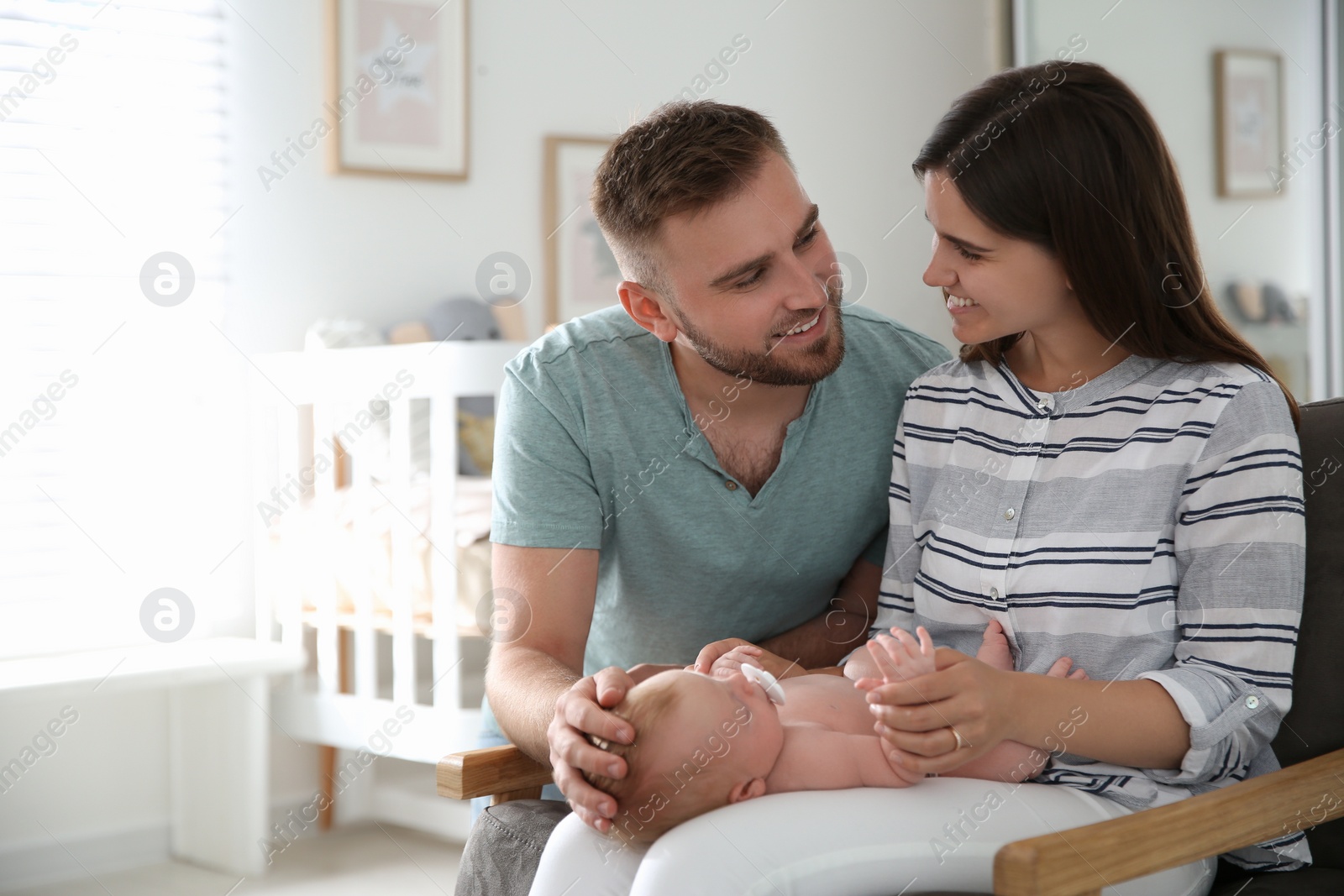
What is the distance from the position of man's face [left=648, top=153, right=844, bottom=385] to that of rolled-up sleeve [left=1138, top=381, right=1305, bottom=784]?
47 cm

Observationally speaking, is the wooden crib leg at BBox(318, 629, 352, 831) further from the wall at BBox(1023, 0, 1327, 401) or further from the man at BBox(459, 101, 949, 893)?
the wall at BBox(1023, 0, 1327, 401)

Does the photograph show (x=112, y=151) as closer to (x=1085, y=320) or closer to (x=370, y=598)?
(x=370, y=598)

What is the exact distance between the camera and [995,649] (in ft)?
4.03

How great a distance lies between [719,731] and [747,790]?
0.25ft

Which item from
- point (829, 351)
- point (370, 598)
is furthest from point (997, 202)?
point (370, 598)

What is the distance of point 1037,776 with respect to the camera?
1174 millimetres

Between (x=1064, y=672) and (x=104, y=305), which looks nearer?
(x=1064, y=672)

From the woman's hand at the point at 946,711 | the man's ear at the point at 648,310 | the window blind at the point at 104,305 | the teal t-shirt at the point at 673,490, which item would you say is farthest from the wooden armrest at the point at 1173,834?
the window blind at the point at 104,305

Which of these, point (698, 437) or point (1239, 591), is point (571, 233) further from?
point (1239, 591)

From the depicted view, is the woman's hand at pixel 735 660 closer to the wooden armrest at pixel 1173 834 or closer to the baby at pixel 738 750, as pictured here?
the baby at pixel 738 750

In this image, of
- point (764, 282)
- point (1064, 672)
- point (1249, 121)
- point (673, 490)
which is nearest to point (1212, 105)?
point (1249, 121)

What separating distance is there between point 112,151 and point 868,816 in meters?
2.48

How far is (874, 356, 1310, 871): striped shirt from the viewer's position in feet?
3.62

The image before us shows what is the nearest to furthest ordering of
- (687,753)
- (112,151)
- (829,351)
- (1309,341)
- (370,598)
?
(687,753)
(829,351)
(370,598)
(112,151)
(1309,341)
